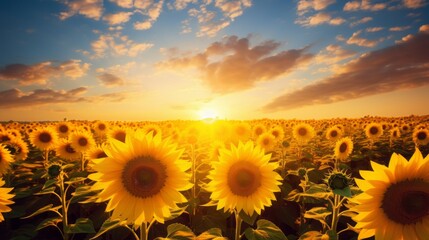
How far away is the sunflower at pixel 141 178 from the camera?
145 inches

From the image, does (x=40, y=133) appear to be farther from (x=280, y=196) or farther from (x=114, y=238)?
(x=280, y=196)

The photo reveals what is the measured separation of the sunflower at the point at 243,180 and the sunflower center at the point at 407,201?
173cm

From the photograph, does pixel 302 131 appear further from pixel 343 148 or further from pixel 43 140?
pixel 43 140

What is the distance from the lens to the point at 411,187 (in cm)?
332

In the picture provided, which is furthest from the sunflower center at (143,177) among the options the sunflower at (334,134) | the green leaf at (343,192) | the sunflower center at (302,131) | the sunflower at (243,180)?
the sunflower at (334,134)

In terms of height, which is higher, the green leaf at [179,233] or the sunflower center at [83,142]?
the sunflower center at [83,142]

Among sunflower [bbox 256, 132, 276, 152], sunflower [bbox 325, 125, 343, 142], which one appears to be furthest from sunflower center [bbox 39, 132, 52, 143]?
sunflower [bbox 325, 125, 343, 142]

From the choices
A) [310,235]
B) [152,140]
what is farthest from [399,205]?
[152,140]

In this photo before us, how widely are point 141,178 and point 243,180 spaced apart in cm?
181

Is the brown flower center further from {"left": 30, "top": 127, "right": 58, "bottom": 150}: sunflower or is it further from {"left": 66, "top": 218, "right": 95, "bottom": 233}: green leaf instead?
{"left": 30, "top": 127, "right": 58, "bottom": 150}: sunflower

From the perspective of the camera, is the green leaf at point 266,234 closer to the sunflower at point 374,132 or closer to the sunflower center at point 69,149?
the sunflower center at point 69,149

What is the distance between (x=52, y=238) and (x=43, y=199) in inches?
44.6

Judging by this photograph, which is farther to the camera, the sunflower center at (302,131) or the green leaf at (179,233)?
the sunflower center at (302,131)

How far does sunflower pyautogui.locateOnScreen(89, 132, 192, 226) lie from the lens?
3.69 metres
